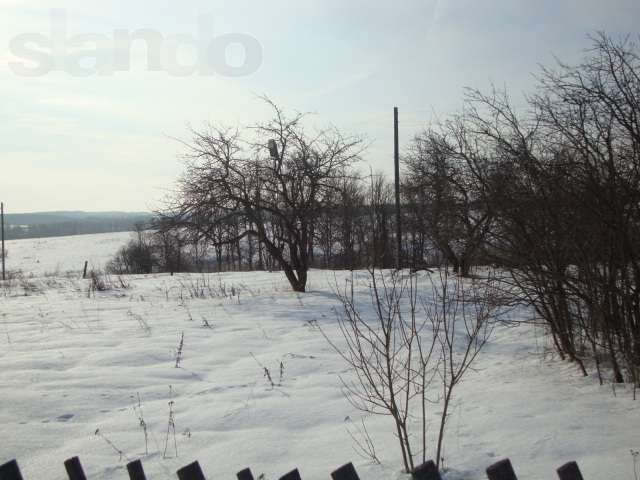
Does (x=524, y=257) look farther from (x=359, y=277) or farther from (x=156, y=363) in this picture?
(x=359, y=277)

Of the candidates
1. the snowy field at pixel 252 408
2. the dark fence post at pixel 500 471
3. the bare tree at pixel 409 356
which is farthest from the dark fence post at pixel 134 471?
the dark fence post at pixel 500 471

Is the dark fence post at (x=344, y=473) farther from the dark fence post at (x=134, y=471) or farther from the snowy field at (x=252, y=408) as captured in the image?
the snowy field at (x=252, y=408)

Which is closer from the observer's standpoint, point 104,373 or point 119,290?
point 104,373

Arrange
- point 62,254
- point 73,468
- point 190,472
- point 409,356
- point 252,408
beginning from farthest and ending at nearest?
point 62,254, point 252,408, point 409,356, point 73,468, point 190,472

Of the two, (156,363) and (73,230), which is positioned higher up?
(73,230)

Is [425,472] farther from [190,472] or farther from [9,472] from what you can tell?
[9,472]

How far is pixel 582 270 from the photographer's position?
4469 millimetres

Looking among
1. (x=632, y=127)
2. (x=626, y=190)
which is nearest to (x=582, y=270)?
(x=626, y=190)

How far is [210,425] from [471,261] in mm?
3600

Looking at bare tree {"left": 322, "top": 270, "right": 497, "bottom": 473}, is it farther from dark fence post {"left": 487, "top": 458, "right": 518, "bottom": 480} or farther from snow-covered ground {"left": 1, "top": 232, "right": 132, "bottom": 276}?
snow-covered ground {"left": 1, "top": 232, "right": 132, "bottom": 276}

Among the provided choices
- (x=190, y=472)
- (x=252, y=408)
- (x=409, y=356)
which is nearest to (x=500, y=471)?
(x=409, y=356)

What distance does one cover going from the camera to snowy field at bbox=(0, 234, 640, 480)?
127 inches

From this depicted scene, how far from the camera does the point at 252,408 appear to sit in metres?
4.38

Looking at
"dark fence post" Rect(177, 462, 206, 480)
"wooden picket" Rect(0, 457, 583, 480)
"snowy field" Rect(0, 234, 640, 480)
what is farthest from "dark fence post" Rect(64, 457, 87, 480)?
"snowy field" Rect(0, 234, 640, 480)
